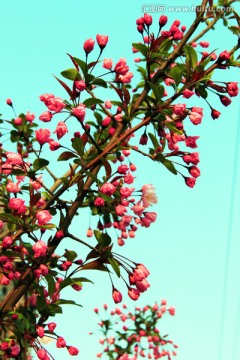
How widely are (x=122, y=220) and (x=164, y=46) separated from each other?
1051mm

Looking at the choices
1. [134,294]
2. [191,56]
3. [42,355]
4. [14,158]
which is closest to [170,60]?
[191,56]

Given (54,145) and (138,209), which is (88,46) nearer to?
(54,145)

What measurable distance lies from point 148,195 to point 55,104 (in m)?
0.81

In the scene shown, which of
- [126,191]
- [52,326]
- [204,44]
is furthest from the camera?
[204,44]

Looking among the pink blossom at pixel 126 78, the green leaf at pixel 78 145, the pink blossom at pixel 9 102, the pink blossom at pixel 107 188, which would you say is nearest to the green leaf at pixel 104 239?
the pink blossom at pixel 107 188

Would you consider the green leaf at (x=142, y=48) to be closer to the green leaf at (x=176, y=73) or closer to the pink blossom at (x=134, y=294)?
the green leaf at (x=176, y=73)

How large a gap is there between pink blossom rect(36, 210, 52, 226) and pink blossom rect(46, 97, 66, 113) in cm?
51

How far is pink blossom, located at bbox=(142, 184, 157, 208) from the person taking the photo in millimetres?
2965

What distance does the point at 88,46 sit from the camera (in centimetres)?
270

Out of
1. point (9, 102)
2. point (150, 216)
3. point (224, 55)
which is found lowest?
point (150, 216)

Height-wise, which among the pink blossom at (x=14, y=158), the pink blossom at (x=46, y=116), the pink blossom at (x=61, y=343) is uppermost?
the pink blossom at (x=46, y=116)

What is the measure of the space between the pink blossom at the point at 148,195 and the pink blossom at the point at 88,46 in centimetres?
84

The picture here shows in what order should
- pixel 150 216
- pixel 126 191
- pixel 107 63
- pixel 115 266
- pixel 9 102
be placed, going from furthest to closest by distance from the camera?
pixel 9 102 < pixel 150 216 < pixel 107 63 < pixel 126 191 < pixel 115 266

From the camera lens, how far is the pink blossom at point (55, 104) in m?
2.53
